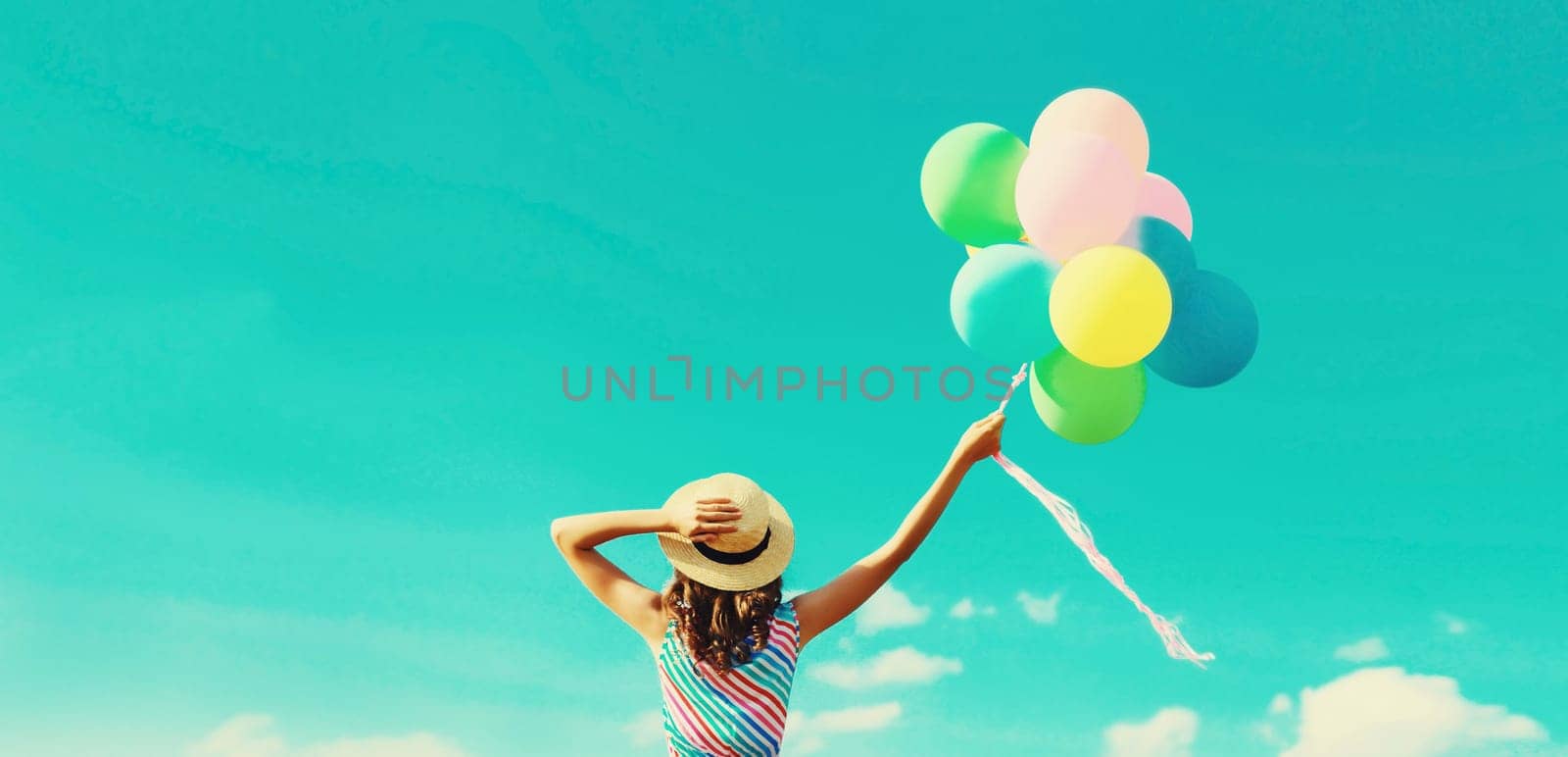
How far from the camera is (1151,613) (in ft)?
14.3

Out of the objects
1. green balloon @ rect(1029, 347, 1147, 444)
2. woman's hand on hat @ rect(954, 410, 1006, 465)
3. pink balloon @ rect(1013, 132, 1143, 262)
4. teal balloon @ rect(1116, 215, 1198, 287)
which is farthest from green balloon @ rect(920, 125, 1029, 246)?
woman's hand on hat @ rect(954, 410, 1006, 465)

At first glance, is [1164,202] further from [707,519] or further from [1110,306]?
[707,519]

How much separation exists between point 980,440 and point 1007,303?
0.96 metres

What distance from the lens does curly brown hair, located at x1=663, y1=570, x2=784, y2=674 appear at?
3393mm

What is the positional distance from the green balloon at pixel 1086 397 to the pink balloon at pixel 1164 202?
0.65 m

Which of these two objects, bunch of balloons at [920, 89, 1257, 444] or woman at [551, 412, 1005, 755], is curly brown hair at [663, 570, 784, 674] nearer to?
woman at [551, 412, 1005, 755]

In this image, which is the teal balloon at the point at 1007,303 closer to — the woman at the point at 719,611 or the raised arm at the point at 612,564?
the woman at the point at 719,611

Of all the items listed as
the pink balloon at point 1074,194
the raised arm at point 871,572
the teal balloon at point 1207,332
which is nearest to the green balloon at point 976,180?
the pink balloon at point 1074,194

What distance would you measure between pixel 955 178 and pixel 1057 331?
78cm

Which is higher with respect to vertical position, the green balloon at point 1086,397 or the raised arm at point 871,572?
the green balloon at point 1086,397

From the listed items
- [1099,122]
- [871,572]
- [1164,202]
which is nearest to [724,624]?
[871,572]

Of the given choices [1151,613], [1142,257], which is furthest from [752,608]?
[1142,257]

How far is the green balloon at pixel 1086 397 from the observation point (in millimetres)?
4820

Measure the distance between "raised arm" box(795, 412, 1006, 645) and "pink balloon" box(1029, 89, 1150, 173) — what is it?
1827 millimetres
